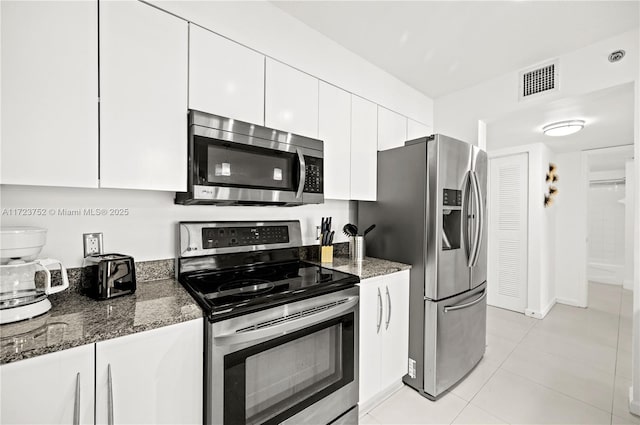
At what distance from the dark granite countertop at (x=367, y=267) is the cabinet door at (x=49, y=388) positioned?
130cm

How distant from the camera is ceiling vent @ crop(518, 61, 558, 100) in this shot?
215 cm

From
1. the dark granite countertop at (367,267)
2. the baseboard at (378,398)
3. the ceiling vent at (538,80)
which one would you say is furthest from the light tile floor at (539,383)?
→ the ceiling vent at (538,80)

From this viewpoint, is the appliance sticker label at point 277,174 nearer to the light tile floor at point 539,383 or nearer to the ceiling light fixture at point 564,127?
the light tile floor at point 539,383

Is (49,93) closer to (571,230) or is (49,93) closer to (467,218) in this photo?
(467,218)

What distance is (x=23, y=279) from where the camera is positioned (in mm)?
1008

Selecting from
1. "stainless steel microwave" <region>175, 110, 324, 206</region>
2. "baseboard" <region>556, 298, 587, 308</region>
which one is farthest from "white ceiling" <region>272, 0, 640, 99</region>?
Result: "baseboard" <region>556, 298, 587, 308</region>

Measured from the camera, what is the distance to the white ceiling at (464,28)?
171cm

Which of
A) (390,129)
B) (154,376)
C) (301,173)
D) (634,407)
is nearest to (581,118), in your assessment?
(390,129)

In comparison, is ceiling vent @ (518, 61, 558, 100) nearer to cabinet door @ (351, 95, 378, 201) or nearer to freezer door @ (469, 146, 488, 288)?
freezer door @ (469, 146, 488, 288)

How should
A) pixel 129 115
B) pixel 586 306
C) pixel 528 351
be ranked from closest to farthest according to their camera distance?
1. pixel 129 115
2. pixel 528 351
3. pixel 586 306

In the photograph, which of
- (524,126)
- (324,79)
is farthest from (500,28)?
(524,126)

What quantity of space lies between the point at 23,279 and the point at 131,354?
0.50 metres

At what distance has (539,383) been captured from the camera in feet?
6.98

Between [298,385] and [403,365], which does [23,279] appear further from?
[403,365]
